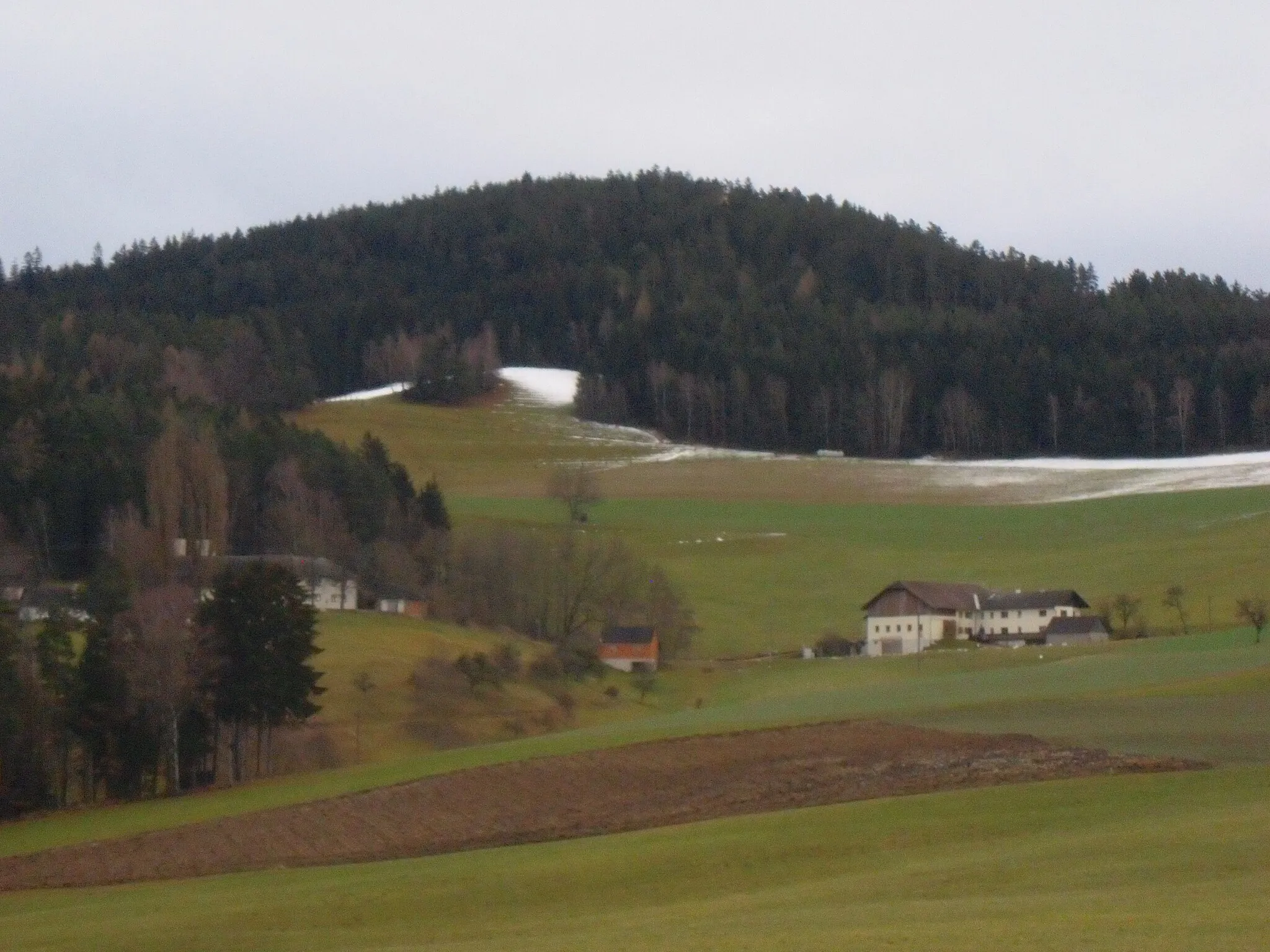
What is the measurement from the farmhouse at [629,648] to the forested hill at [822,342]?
68.6m

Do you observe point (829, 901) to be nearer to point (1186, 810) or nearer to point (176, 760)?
point (1186, 810)

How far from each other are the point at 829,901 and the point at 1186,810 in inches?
328

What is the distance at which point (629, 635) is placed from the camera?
253 ft

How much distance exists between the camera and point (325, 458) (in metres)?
91.1

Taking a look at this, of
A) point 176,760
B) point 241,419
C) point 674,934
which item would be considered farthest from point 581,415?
point 674,934

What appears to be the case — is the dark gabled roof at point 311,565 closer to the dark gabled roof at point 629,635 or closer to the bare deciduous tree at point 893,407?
the dark gabled roof at point 629,635

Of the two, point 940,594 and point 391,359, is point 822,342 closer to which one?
point 391,359

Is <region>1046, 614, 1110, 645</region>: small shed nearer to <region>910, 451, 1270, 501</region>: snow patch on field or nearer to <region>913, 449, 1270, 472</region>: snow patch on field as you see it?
<region>910, 451, 1270, 501</region>: snow patch on field

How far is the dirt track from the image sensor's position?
32.8 metres

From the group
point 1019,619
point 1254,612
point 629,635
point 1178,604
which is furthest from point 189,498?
point 1254,612

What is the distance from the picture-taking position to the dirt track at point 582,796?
32.8m

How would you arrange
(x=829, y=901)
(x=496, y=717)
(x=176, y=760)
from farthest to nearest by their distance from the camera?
(x=496, y=717) → (x=176, y=760) → (x=829, y=901)

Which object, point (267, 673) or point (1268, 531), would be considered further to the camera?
point (1268, 531)

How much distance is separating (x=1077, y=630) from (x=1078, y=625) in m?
0.39
